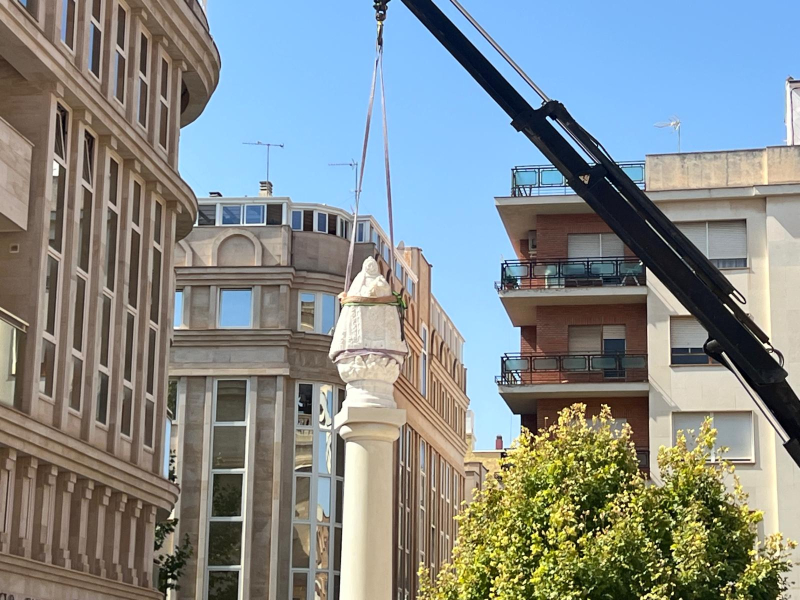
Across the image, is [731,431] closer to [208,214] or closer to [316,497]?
[316,497]

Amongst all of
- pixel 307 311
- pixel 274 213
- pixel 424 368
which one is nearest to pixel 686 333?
pixel 307 311

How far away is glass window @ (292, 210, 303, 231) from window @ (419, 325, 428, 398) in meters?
16.9

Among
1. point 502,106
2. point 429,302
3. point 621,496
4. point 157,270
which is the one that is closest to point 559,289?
point 157,270

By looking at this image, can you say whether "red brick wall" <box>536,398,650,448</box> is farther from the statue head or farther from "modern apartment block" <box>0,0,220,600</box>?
the statue head

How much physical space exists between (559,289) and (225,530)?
19.5 meters

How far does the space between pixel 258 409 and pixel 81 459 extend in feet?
90.8

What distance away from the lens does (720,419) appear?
4500 centimetres

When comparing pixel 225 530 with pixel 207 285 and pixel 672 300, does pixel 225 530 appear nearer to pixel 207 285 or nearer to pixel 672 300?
pixel 207 285

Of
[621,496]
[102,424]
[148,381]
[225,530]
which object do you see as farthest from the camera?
[225,530]

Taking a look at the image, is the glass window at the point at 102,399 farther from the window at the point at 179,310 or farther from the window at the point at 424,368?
the window at the point at 424,368

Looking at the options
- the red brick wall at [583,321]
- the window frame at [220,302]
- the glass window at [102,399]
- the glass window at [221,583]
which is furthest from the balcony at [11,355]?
the window frame at [220,302]

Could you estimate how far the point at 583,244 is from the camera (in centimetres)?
4850

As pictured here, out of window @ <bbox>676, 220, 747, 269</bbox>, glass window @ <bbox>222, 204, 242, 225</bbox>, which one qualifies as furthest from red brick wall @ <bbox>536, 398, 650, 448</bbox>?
glass window @ <bbox>222, 204, 242, 225</bbox>

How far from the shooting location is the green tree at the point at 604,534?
2934 centimetres
